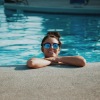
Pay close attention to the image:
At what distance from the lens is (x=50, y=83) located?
2.89 m

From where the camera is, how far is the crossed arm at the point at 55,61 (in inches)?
134

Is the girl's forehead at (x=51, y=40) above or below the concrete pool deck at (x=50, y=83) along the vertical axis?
above

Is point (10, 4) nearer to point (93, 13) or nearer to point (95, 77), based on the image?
point (93, 13)

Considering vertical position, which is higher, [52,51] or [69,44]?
[52,51]

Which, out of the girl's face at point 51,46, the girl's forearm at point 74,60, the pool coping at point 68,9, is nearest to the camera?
the girl's forearm at point 74,60

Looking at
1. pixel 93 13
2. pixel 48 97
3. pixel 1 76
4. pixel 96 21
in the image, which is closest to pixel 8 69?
pixel 1 76

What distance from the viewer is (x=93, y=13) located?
16.8m

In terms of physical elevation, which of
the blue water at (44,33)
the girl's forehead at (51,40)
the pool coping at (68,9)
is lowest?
the blue water at (44,33)

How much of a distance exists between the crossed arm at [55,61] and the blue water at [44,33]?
429 cm

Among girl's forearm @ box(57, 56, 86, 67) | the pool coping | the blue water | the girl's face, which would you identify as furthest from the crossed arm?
the pool coping

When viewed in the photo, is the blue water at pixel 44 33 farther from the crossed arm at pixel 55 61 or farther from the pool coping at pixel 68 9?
the crossed arm at pixel 55 61

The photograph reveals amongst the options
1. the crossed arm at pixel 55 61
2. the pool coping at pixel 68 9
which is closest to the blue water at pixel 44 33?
the pool coping at pixel 68 9

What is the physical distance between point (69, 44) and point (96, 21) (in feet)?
17.5

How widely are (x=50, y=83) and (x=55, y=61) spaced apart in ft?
2.63
